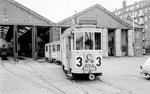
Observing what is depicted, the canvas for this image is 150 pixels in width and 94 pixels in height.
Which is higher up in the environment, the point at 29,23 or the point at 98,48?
the point at 29,23

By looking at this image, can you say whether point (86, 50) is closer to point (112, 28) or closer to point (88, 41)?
point (88, 41)

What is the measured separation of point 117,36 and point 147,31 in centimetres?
3834

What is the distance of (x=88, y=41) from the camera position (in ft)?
41.8

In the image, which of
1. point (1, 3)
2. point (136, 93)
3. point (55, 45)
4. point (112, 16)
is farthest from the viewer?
point (112, 16)

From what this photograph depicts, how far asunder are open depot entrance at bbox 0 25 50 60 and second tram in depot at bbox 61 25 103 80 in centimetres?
2462

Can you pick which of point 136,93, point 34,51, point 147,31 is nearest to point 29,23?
point 34,51

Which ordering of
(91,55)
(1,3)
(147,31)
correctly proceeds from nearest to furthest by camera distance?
(91,55) < (1,3) < (147,31)

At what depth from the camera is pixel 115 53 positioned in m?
46.4

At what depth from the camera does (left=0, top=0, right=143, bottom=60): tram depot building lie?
37344 millimetres

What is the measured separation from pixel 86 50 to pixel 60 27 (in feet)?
93.9

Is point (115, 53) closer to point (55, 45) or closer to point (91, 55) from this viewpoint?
point (55, 45)

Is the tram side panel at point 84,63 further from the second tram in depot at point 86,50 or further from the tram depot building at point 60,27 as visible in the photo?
the tram depot building at point 60,27

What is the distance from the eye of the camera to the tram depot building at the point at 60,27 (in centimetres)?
3734

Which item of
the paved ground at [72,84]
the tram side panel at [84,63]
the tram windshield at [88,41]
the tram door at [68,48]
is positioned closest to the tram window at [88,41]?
the tram windshield at [88,41]
